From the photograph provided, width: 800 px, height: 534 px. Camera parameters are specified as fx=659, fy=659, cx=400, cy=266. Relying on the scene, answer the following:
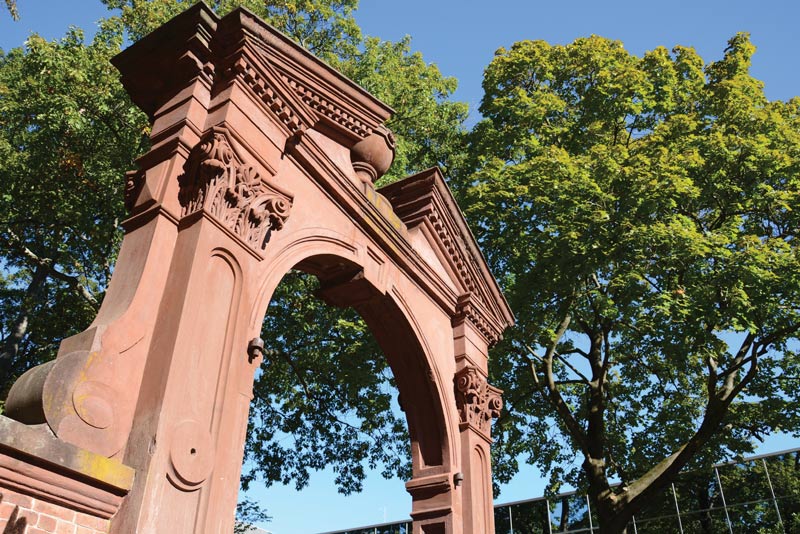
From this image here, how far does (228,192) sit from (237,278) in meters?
0.76

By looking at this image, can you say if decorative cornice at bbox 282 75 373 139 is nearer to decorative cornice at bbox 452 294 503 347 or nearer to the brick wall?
decorative cornice at bbox 452 294 503 347

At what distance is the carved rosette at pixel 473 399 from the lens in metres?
9.42

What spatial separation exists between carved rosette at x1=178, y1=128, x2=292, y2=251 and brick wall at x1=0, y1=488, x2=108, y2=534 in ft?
8.13

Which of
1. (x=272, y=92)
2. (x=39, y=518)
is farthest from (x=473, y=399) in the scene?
(x=39, y=518)

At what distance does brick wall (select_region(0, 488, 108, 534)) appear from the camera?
3.82 m

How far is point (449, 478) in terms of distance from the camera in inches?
336

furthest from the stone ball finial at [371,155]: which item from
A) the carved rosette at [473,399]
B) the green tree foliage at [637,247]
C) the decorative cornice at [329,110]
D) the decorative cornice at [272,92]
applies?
the green tree foliage at [637,247]

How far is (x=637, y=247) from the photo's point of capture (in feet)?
41.6

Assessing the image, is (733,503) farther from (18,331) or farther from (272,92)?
(272,92)

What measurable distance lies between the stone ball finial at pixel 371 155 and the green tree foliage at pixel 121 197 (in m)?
5.93

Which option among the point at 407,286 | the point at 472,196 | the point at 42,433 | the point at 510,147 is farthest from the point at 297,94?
the point at 510,147

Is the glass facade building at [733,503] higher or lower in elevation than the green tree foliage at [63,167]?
lower

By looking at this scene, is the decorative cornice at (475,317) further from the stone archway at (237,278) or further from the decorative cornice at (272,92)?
the decorative cornice at (272,92)

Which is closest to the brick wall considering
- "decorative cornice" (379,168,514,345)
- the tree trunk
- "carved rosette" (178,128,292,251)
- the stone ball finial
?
"carved rosette" (178,128,292,251)
